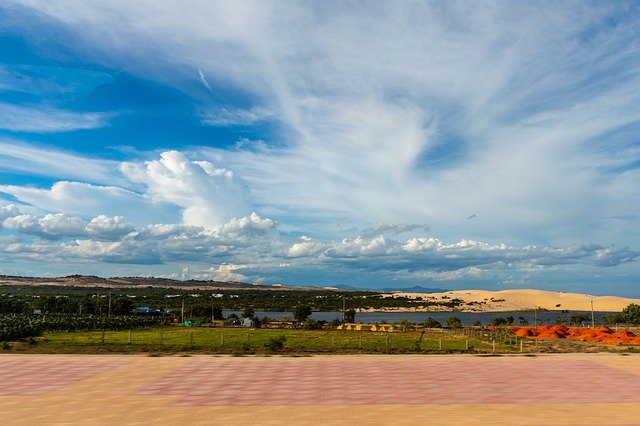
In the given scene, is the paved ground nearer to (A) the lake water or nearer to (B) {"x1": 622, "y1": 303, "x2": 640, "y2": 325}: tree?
(B) {"x1": 622, "y1": 303, "x2": 640, "y2": 325}: tree

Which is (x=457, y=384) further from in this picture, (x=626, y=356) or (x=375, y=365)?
(x=626, y=356)

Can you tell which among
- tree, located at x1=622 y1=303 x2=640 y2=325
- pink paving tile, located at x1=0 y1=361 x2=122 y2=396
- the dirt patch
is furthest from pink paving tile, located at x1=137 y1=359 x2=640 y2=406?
tree, located at x1=622 y1=303 x2=640 y2=325

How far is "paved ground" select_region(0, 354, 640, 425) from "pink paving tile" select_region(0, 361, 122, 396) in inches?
2.1

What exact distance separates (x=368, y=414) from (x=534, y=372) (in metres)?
13.8

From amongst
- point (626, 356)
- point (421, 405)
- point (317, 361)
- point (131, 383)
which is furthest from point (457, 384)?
point (626, 356)

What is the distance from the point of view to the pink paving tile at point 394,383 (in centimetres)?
2120

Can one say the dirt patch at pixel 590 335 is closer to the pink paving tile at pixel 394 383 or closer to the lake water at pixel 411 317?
the pink paving tile at pixel 394 383

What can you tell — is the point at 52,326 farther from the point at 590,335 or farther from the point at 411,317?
the point at 411,317

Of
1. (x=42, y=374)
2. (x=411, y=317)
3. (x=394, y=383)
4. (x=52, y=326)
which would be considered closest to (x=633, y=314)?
(x=411, y=317)

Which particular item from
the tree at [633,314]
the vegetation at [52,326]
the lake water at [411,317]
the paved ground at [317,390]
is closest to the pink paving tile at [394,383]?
the paved ground at [317,390]

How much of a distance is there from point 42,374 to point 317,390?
1504cm

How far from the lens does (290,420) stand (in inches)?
696

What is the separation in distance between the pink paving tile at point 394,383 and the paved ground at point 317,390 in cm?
5

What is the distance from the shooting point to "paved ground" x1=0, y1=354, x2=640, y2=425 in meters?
18.2
